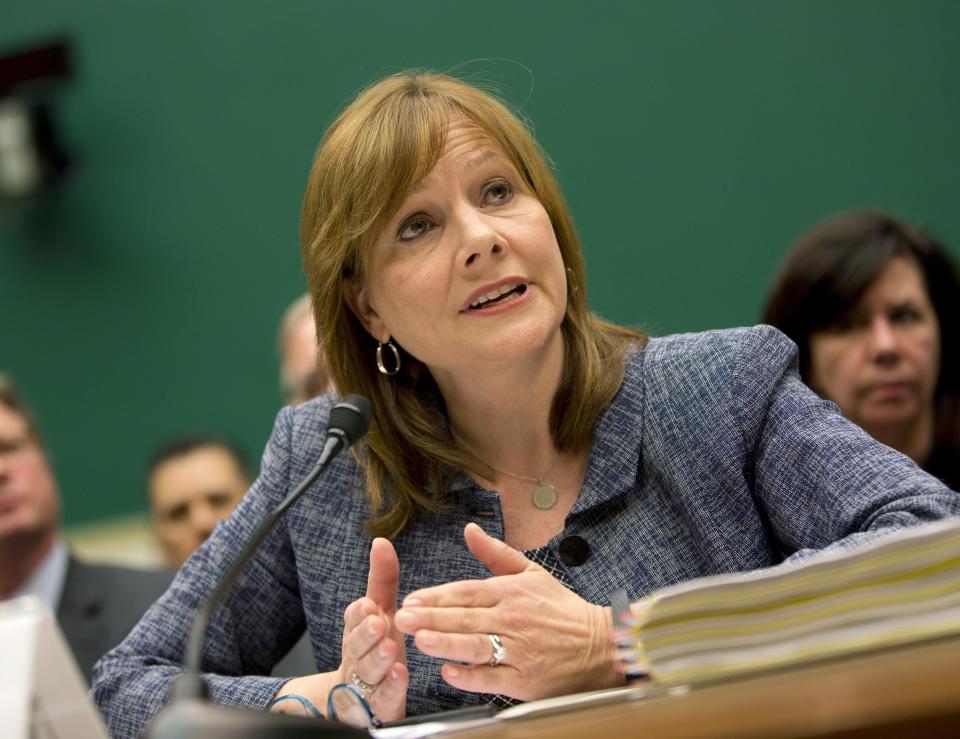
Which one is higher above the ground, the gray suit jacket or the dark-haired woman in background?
the dark-haired woman in background

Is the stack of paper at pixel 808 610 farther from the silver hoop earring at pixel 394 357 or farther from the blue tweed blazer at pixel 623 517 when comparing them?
the silver hoop earring at pixel 394 357

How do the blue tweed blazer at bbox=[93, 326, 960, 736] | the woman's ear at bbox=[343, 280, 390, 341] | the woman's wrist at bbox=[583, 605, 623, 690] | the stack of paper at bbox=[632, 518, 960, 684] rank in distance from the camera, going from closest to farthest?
the stack of paper at bbox=[632, 518, 960, 684] → the woman's wrist at bbox=[583, 605, 623, 690] → the blue tweed blazer at bbox=[93, 326, 960, 736] → the woman's ear at bbox=[343, 280, 390, 341]

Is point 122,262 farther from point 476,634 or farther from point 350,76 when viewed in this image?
point 476,634

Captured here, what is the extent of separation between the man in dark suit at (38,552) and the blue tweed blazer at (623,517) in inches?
50.0

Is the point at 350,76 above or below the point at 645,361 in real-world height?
above

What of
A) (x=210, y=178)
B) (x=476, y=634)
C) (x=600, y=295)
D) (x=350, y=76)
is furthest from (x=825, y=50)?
(x=476, y=634)

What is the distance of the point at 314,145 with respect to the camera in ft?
14.5

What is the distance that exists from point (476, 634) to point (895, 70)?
3.11 metres

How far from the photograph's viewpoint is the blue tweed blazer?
60.6 inches

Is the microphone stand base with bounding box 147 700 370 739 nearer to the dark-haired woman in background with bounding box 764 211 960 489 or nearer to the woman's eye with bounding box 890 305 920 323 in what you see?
the dark-haired woman in background with bounding box 764 211 960 489

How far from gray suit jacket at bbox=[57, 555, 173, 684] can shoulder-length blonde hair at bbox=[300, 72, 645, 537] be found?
49.0 inches

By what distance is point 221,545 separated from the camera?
174cm

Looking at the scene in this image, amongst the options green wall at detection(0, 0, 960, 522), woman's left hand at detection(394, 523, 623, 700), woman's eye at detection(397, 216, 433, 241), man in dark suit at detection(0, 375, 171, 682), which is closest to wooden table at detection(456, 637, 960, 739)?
woman's left hand at detection(394, 523, 623, 700)

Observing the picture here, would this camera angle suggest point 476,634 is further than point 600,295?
No
